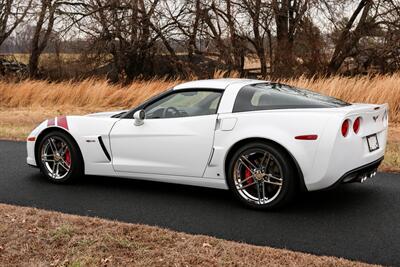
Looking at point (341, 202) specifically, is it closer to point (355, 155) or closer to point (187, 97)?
point (355, 155)

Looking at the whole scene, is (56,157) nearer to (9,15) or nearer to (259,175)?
(259,175)

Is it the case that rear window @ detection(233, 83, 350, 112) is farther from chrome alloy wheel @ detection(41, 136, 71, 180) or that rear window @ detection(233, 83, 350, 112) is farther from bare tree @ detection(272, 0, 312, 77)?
bare tree @ detection(272, 0, 312, 77)

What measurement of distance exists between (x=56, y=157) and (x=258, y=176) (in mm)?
2715

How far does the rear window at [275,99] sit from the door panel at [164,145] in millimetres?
351

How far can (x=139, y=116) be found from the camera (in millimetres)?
6285

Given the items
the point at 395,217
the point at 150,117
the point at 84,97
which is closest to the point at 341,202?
the point at 395,217

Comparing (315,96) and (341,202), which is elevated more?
(315,96)

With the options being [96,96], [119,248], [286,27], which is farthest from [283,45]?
[119,248]

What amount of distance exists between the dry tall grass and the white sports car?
26.3 feet

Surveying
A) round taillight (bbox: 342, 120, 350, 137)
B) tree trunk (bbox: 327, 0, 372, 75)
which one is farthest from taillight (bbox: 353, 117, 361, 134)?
tree trunk (bbox: 327, 0, 372, 75)

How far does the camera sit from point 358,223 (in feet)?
17.2

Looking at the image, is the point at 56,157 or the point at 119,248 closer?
the point at 119,248

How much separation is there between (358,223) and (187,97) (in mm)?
2268

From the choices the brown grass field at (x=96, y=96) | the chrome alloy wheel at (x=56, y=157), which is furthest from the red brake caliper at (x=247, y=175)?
the brown grass field at (x=96, y=96)
